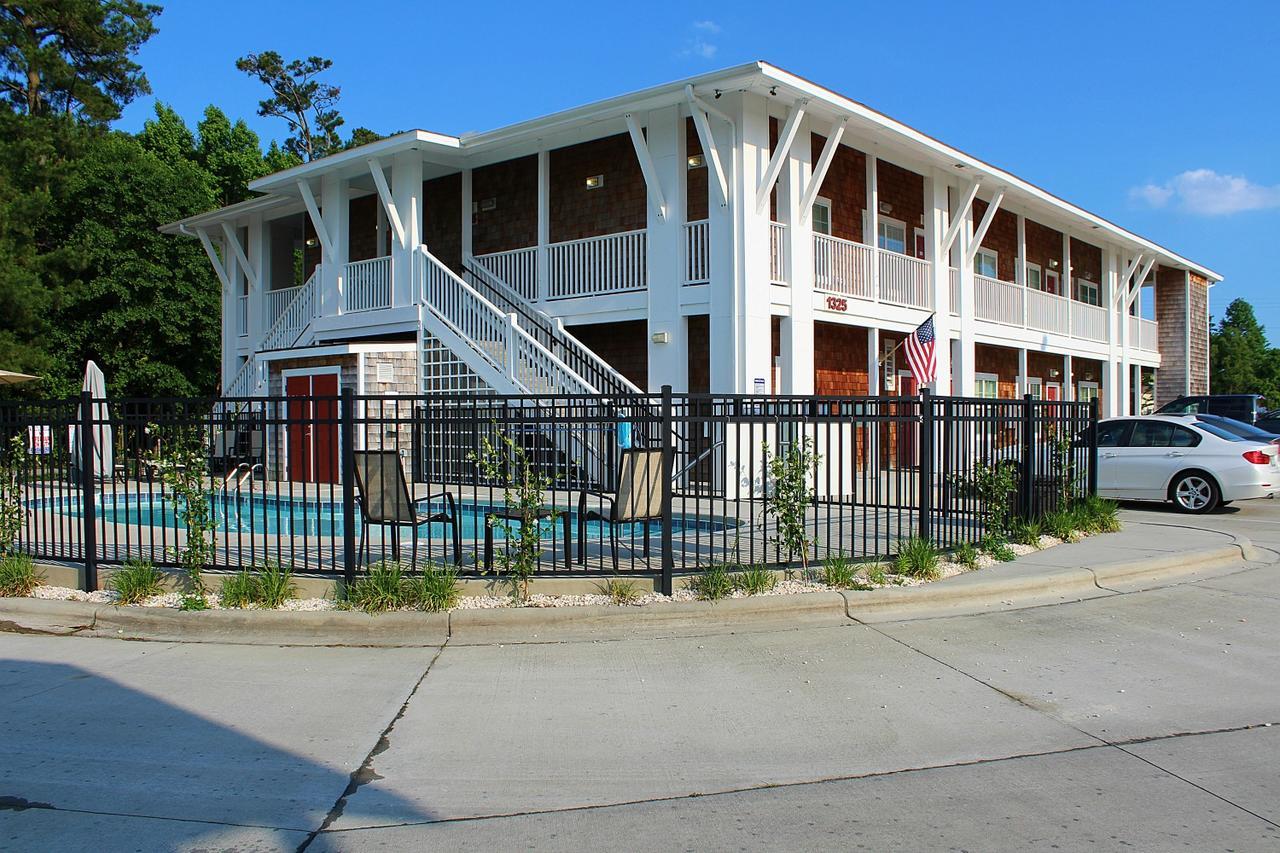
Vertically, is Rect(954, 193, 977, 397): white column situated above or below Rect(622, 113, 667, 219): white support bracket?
below

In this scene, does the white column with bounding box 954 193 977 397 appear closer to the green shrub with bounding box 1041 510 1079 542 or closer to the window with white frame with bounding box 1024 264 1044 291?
the window with white frame with bounding box 1024 264 1044 291

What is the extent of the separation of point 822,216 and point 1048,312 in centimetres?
890

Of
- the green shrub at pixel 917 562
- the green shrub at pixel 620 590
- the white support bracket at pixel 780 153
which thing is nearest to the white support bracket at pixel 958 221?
the white support bracket at pixel 780 153

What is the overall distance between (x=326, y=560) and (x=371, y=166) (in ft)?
38.3

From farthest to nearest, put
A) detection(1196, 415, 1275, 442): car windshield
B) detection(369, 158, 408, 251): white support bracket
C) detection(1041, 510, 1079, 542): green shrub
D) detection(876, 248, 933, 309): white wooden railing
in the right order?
detection(876, 248, 933, 309): white wooden railing < detection(369, 158, 408, 251): white support bracket < detection(1196, 415, 1275, 442): car windshield < detection(1041, 510, 1079, 542): green shrub

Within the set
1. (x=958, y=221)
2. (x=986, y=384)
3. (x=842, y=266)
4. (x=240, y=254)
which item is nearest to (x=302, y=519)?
(x=842, y=266)

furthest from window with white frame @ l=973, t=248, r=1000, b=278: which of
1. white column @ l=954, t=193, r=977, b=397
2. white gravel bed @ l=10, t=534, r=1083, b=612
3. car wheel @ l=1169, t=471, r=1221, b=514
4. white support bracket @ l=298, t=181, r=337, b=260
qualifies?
white gravel bed @ l=10, t=534, r=1083, b=612

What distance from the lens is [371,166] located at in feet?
59.1

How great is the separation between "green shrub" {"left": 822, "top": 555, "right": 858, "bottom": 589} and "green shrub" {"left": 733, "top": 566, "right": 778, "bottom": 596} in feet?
1.68

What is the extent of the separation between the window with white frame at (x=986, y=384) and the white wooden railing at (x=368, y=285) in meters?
14.6

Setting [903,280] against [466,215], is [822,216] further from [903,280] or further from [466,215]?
[466,215]

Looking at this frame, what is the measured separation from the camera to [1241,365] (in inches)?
2183

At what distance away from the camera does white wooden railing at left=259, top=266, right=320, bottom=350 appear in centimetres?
2078

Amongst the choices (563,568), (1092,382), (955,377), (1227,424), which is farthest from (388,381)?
(1092,382)
